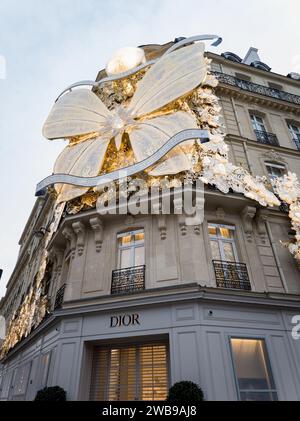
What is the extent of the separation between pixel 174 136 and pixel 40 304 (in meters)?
8.97

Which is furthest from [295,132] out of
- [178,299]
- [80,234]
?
[80,234]

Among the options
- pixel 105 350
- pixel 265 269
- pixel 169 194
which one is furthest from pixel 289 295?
pixel 105 350

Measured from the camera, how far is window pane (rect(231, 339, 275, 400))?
22.9 ft

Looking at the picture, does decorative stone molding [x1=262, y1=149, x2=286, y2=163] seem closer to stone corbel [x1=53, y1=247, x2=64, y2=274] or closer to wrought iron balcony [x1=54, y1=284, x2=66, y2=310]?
stone corbel [x1=53, y1=247, x2=64, y2=274]

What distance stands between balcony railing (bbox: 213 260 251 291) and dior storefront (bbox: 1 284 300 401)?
1.68 feet

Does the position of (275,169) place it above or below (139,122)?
below

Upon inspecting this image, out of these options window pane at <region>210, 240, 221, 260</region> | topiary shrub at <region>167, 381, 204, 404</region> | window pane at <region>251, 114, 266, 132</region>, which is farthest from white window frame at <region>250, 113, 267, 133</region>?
topiary shrub at <region>167, 381, 204, 404</region>

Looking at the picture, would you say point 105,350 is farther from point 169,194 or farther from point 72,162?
point 72,162

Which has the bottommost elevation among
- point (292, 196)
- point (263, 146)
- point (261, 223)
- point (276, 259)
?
point (276, 259)

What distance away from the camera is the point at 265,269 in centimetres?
894

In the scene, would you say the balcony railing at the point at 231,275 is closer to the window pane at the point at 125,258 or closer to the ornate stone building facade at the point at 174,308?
the ornate stone building facade at the point at 174,308

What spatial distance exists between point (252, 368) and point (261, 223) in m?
4.42

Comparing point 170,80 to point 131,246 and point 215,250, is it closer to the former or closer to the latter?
point 131,246

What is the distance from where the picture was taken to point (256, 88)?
15562mm
